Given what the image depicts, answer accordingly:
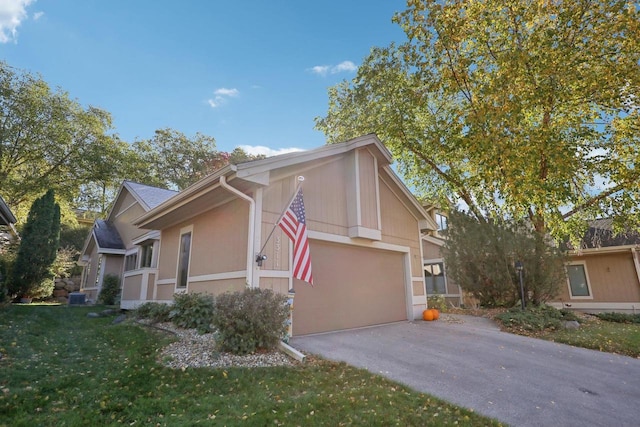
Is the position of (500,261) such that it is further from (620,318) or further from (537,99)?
(537,99)

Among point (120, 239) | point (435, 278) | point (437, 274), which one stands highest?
point (120, 239)

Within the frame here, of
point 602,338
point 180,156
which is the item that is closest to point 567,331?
point 602,338

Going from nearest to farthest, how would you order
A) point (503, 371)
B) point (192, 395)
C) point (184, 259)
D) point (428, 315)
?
point (192, 395) < point (503, 371) < point (184, 259) < point (428, 315)

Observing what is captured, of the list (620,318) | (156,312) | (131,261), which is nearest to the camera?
(156,312)

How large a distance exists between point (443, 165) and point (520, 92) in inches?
172

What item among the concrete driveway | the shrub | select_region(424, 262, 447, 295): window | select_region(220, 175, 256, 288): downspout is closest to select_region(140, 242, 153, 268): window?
select_region(220, 175, 256, 288): downspout

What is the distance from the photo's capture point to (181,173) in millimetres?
28406

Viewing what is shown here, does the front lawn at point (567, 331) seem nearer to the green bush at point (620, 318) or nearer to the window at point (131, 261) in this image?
the green bush at point (620, 318)

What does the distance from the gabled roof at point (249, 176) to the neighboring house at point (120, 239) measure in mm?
4835

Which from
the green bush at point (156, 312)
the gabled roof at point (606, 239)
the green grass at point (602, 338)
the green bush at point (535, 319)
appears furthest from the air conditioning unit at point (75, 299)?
the gabled roof at point (606, 239)

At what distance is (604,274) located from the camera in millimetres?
13602

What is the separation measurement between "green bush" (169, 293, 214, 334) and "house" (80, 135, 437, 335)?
1.46 feet

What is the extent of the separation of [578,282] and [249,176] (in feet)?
50.9

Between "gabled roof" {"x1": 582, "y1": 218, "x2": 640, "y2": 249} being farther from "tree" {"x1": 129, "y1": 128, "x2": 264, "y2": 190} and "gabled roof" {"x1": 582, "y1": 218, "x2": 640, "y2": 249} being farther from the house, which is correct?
"tree" {"x1": 129, "y1": 128, "x2": 264, "y2": 190}
